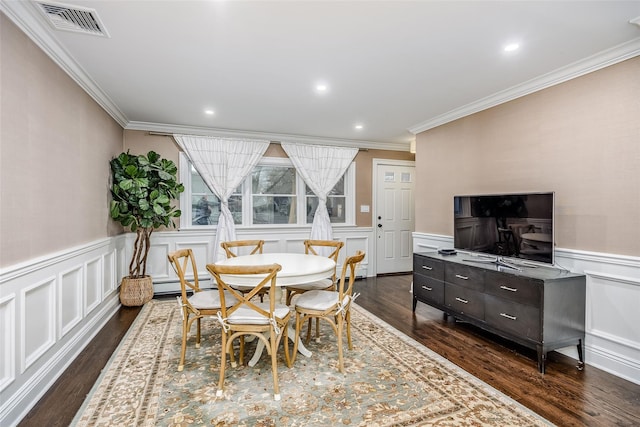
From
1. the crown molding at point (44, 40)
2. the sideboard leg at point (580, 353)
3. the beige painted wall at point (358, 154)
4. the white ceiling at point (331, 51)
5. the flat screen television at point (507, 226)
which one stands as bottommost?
the sideboard leg at point (580, 353)

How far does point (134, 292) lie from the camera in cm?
407

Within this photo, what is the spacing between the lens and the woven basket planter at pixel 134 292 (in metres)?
4.05

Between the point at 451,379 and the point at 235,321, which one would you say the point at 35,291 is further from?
the point at 451,379

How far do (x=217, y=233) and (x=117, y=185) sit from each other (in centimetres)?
146

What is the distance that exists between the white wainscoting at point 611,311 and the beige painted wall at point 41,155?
418cm

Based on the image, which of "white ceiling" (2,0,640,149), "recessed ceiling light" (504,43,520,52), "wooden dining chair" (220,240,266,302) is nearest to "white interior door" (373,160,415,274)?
"white ceiling" (2,0,640,149)

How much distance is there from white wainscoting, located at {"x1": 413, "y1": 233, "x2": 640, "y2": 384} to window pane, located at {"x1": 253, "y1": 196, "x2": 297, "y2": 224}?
380 centimetres

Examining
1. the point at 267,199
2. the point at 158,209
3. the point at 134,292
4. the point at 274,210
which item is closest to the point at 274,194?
the point at 267,199

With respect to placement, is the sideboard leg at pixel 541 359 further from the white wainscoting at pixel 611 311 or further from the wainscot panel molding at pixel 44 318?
the wainscot panel molding at pixel 44 318

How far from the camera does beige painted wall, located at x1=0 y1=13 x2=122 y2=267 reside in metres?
1.88

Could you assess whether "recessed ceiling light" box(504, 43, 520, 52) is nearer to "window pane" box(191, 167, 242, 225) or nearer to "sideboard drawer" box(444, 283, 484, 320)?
"sideboard drawer" box(444, 283, 484, 320)

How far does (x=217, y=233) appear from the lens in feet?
15.9

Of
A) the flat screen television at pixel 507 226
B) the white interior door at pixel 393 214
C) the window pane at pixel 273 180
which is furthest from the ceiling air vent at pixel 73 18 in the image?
the white interior door at pixel 393 214

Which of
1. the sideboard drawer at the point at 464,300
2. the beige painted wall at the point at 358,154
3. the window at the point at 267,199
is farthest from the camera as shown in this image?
the window at the point at 267,199
